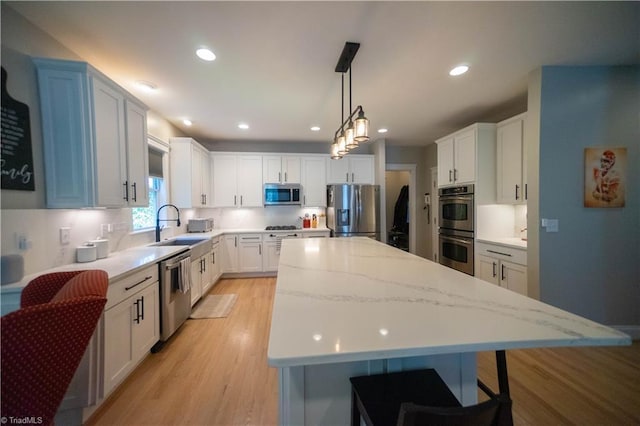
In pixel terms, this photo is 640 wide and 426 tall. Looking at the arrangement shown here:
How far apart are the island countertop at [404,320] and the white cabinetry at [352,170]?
3632 mm

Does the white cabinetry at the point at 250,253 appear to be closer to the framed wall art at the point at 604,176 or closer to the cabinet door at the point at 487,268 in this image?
the cabinet door at the point at 487,268

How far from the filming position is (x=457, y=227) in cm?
360

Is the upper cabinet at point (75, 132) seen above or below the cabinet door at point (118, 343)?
above

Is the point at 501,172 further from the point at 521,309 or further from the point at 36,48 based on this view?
the point at 36,48

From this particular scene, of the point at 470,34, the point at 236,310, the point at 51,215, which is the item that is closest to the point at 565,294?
the point at 470,34

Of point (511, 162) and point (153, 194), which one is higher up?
point (511, 162)

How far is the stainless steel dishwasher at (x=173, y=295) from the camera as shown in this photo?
235 centimetres

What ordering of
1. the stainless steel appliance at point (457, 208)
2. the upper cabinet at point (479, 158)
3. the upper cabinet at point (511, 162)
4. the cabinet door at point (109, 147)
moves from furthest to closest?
1. the stainless steel appliance at point (457, 208)
2. the upper cabinet at point (479, 158)
3. the upper cabinet at point (511, 162)
4. the cabinet door at point (109, 147)

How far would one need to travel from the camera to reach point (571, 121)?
7.95 feet

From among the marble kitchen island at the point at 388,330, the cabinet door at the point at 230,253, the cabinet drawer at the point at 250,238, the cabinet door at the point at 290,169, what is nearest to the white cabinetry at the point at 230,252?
the cabinet door at the point at 230,253

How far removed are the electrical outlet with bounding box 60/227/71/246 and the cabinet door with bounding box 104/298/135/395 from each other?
2.40ft

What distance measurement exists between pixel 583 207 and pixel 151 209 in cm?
507

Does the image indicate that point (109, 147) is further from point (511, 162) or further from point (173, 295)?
point (511, 162)

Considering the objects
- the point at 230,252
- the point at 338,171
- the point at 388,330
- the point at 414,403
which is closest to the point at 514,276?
the point at 414,403
